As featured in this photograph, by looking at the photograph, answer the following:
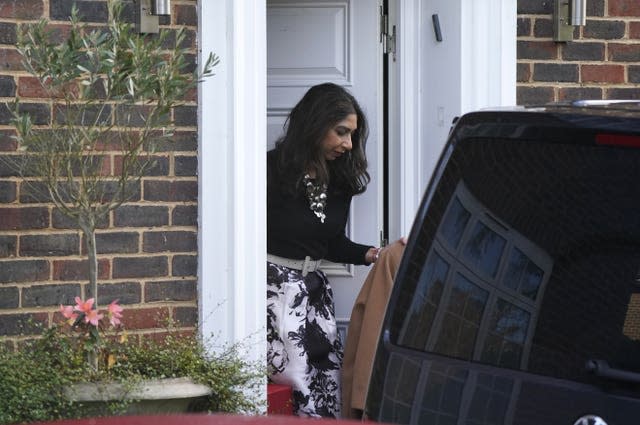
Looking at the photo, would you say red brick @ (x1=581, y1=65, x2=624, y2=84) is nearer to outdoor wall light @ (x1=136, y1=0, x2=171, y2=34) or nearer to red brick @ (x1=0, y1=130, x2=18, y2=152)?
outdoor wall light @ (x1=136, y1=0, x2=171, y2=34)

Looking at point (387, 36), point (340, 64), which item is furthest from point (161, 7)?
point (387, 36)

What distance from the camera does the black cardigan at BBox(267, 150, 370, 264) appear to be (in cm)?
668

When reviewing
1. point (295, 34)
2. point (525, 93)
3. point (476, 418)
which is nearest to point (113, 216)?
point (295, 34)

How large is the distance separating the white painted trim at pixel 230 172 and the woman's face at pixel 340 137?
620mm

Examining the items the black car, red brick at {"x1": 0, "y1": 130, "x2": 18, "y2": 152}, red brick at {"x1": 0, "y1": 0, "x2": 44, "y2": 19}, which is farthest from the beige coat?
the black car

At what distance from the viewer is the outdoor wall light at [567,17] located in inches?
262

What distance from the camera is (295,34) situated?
7078 millimetres

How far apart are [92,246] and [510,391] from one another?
252 cm

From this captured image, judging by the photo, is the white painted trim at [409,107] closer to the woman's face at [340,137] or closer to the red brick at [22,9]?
the woman's face at [340,137]

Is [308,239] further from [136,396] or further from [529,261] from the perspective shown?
[529,261]

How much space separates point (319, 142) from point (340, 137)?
0.34 feet

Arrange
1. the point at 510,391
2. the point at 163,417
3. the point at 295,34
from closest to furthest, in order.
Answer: the point at 163,417 < the point at 510,391 < the point at 295,34

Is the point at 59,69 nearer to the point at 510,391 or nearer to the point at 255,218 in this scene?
the point at 255,218

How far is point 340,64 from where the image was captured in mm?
7105
